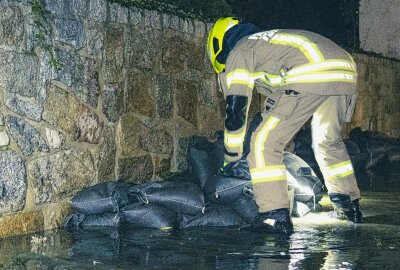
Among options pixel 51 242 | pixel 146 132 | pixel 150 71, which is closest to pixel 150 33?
pixel 150 71

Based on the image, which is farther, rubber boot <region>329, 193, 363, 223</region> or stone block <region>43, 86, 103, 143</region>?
rubber boot <region>329, 193, 363, 223</region>

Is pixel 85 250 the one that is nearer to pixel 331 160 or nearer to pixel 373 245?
pixel 373 245

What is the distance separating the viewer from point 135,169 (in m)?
6.84

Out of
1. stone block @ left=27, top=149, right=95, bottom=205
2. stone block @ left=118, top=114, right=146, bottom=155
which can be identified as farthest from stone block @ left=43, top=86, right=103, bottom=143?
stone block @ left=118, top=114, right=146, bottom=155

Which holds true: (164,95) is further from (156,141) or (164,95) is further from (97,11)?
(97,11)

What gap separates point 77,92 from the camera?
19.9 feet

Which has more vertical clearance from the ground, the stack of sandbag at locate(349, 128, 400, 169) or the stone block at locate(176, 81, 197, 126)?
the stone block at locate(176, 81, 197, 126)

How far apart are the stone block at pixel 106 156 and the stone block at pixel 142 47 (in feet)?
2.32

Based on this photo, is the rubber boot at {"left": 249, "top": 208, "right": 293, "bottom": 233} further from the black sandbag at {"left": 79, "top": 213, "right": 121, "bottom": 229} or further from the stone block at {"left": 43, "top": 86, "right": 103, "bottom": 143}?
the stone block at {"left": 43, "top": 86, "right": 103, "bottom": 143}

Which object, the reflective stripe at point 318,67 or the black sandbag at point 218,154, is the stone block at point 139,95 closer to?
the black sandbag at point 218,154

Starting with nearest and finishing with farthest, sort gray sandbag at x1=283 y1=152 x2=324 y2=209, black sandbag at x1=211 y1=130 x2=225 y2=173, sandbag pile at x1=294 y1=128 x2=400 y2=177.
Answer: gray sandbag at x1=283 y1=152 x2=324 y2=209 → black sandbag at x1=211 y1=130 x2=225 y2=173 → sandbag pile at x1=294 y1=128 x2=400 y2=177

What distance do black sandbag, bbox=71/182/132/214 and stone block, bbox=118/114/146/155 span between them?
699 millimetres

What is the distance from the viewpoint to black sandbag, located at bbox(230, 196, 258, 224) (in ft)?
19.8

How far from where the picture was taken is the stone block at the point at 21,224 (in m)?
5.33
